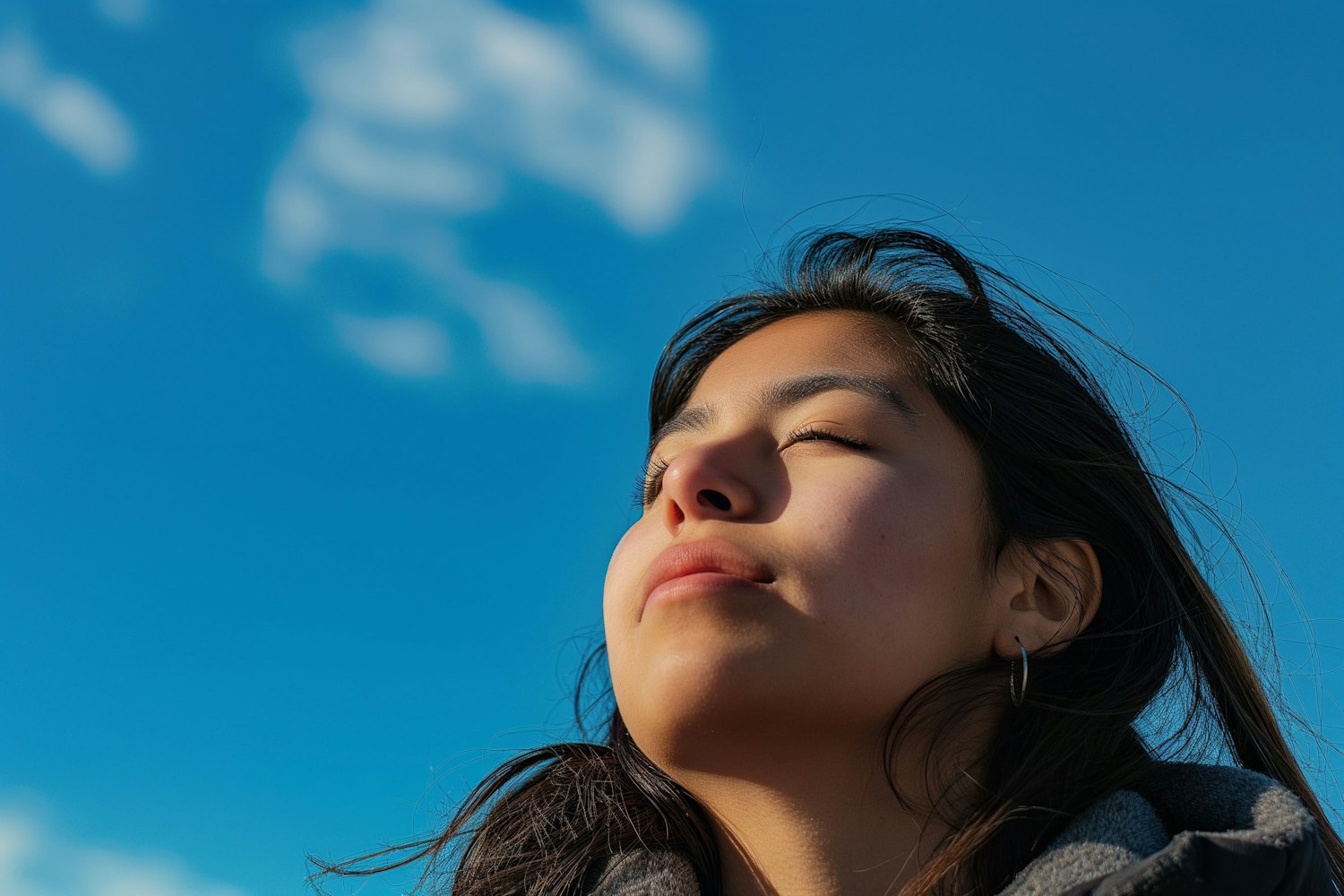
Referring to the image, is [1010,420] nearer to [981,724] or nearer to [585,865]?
[981,724]

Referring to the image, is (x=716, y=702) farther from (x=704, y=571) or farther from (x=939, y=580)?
(x=939, y=580)

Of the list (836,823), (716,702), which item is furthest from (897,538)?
(836,823)

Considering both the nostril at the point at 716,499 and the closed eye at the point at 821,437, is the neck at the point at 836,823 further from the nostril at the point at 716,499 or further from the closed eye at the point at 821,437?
the closed eye at the point at 821,437

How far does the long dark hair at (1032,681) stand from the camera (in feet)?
9.03

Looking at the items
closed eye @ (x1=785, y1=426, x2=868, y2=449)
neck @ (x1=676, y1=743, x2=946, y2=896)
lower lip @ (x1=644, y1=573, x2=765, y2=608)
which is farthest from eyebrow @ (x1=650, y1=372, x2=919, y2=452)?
neck @ (x1=676, y1=743, x2=946, y2=896)

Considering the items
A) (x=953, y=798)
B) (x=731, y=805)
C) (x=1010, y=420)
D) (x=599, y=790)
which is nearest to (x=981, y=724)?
(x=953, y=798)

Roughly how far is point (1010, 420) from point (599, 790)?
1602 millimetres

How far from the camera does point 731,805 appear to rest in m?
2.88

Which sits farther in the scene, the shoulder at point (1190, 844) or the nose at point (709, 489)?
the nose at point (709, 489)

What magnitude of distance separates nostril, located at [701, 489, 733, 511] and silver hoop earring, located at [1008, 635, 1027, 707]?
796mm

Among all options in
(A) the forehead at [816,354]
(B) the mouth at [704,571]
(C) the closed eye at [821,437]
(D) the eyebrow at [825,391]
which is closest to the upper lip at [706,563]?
(B) the mouth at [704,571]

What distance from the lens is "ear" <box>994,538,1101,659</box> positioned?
2.94 metres

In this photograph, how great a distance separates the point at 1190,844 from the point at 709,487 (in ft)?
4.03

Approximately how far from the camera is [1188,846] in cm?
212
